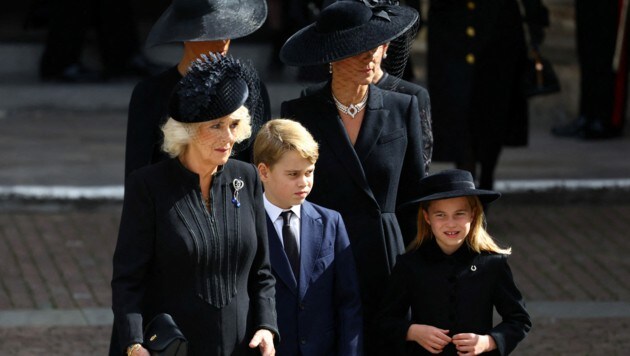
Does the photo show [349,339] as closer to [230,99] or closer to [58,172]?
[230,99]

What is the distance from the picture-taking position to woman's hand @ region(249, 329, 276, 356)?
5.02 m

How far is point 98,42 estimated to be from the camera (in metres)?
14.4

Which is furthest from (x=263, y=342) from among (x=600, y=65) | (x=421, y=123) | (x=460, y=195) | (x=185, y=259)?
(x=600, y=65)

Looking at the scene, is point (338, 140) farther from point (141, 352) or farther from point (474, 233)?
point (141, 352)

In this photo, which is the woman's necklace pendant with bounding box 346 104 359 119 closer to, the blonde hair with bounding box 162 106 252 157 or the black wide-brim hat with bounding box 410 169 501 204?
the black wide-brim hat with bounding box 410 169 501 204

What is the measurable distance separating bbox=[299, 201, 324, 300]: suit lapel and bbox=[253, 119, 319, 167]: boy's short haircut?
219mm

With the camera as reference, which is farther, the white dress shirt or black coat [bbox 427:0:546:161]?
black coat [bbox 427:0:546:161]

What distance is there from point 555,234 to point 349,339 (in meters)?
4.85

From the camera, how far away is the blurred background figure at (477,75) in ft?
31.3

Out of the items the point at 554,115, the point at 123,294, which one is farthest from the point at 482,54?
the point at 123,294

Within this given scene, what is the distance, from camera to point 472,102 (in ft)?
32.1

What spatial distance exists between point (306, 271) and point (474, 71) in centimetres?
457

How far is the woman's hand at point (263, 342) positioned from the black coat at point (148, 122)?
93 cm

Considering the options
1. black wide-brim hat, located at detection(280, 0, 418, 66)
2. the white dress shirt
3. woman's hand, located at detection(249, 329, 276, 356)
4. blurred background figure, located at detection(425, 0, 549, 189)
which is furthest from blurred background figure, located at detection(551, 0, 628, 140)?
woman's hand, located at detection(249, 329, 276, 356)
